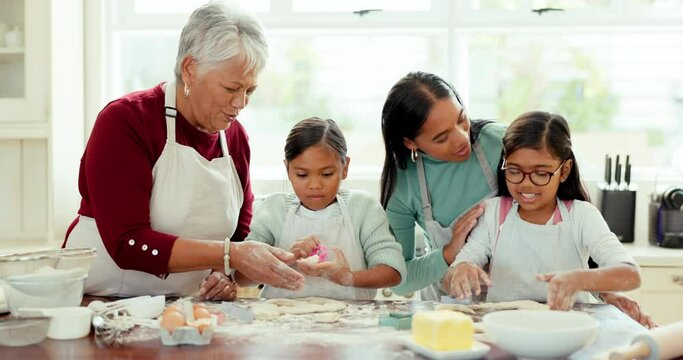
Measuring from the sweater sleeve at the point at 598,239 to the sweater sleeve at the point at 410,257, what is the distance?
0.37m

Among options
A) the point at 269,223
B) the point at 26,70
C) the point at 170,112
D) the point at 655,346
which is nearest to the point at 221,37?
the point at 170,112

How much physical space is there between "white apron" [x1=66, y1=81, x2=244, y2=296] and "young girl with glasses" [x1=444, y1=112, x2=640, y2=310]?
2.02ft

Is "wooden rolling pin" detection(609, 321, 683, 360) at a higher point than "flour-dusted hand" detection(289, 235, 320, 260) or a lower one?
lower

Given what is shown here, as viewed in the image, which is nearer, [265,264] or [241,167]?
[265,264]

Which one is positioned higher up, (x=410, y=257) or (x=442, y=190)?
(x=442, y=190)

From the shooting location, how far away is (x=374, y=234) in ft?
7.11

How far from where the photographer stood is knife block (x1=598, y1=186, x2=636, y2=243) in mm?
3326

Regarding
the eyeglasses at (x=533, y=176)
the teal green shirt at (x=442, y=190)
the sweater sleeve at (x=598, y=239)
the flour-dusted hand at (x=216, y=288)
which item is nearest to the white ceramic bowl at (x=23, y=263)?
the flour-dusted hand at (x=216, y=288)

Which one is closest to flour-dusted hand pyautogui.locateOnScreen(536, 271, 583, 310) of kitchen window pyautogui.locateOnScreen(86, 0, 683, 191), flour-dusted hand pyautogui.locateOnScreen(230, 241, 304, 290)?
flour-dusted hand pyautogui.locateOnScreen(230, 241, 304, 290)

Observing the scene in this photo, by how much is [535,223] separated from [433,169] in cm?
32

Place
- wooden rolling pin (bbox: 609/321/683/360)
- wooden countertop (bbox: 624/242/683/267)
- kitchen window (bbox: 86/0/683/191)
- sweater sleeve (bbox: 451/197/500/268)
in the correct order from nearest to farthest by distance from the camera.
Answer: wooden rolling pin (bbox: 609/321/683/360)
sweater sleeve (bbox: 451/197/500/268)
wooden countertop (bbox: 624/242/683/267)
kitchen window (bbox: 86/0/683/191)

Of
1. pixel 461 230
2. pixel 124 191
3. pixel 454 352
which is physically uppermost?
pixel 124 191

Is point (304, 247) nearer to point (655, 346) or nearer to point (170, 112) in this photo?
point (170, 112)

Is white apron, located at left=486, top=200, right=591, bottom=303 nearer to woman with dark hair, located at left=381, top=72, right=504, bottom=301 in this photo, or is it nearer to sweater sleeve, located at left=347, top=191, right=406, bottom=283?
woman with dark hair, located at left=381, top=72, right=504, bottom=301
